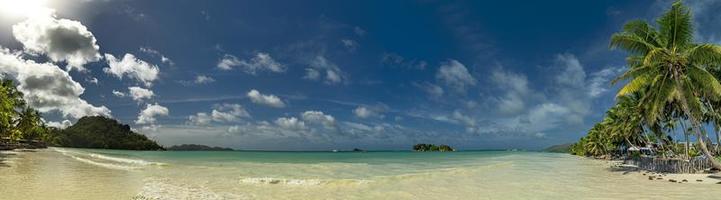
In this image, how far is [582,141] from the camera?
3219 inches

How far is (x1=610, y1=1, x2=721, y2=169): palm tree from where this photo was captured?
1964 centimetres

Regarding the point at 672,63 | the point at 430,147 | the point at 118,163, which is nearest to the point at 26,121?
the point at 118,163

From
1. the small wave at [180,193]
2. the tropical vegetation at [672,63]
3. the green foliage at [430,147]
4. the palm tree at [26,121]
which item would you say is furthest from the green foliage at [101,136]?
the tropical vegetation at [672,63]

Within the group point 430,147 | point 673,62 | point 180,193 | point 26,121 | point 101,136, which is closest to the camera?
point 180,193

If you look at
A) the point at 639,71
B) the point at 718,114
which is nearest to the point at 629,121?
the point at 718,114

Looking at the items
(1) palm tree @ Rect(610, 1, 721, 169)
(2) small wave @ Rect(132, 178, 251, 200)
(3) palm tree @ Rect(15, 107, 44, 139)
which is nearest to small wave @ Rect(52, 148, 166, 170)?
(2) small wave @ Rect(132, 178, 251, 200)

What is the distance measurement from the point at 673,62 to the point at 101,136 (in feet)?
551

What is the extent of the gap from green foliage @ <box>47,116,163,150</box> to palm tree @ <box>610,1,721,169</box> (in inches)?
6167

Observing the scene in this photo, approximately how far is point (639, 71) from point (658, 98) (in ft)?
6.29

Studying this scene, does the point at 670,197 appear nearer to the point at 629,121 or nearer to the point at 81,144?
the point at 629,121

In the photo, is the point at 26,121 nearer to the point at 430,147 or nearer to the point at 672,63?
the point at 672,63

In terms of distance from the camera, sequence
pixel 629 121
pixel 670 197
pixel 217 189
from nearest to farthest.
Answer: pixel 670 197
pixel 217 189
pixel 629 121

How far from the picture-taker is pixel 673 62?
20.1 metres

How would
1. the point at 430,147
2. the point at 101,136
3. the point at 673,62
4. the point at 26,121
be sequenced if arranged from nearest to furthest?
the point at 673,62 < the point at 26,121 < the point at 101,136 < the point at 430,147
